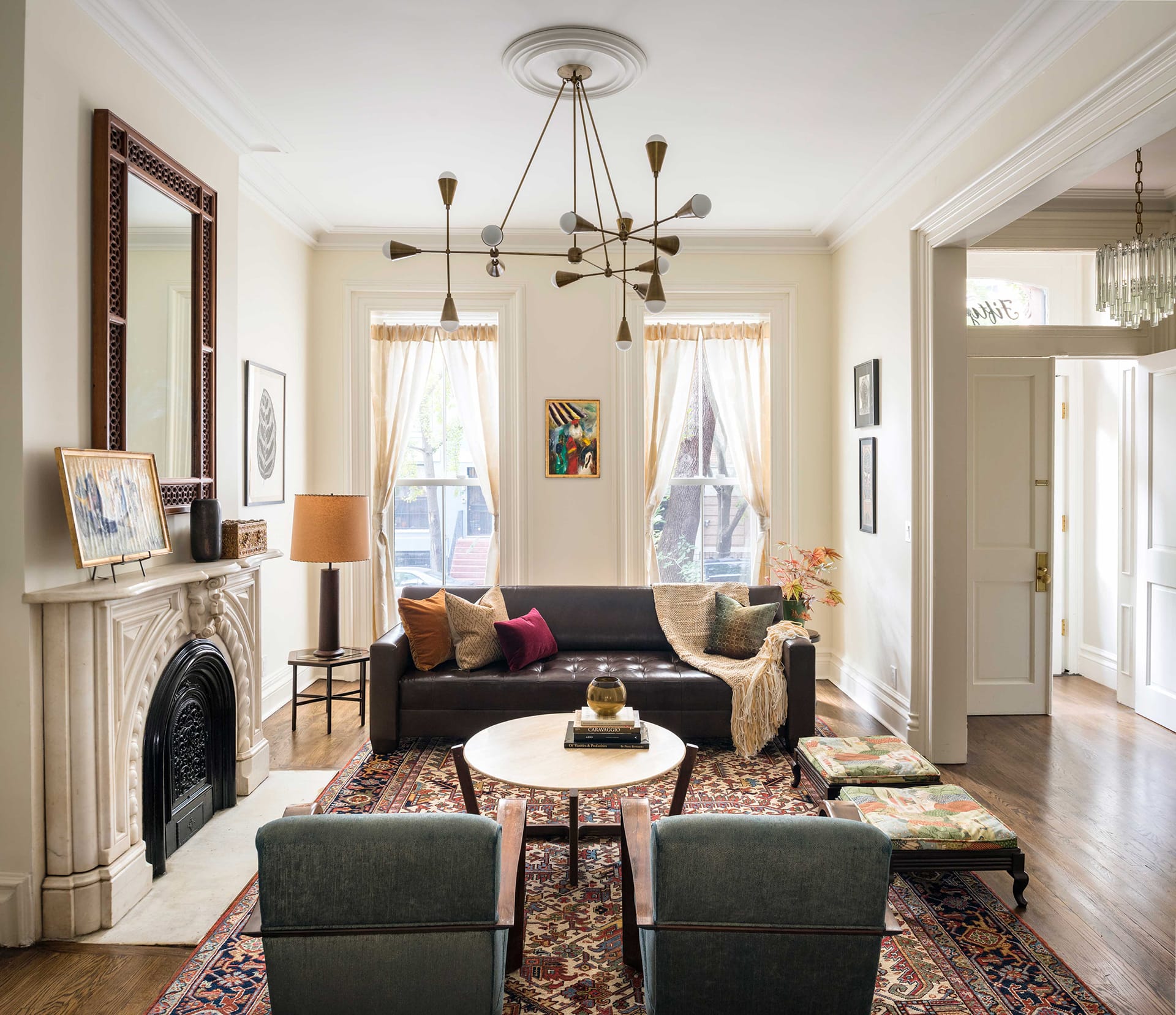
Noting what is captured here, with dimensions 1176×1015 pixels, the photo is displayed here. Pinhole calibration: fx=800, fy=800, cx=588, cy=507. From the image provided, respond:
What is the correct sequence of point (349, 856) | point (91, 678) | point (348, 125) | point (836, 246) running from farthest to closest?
1. point (836, 246)
2. point (348, 125)
3. point (91, 678)
4. point (349, 856)

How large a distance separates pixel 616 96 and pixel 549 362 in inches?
88.1

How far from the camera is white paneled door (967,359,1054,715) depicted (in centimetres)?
473

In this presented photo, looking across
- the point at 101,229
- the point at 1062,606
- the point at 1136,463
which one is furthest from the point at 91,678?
the point at 1062,606

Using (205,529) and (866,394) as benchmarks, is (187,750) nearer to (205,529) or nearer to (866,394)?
(205,529)

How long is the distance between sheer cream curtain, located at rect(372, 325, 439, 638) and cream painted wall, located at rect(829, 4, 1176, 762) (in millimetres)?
2892

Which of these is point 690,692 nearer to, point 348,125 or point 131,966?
point 131,966

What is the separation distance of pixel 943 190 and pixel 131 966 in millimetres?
4446

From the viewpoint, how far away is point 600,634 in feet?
15.8

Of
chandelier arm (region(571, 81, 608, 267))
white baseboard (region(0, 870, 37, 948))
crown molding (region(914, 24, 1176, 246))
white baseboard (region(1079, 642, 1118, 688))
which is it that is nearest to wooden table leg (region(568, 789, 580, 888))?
white baseboard (region(0, 870, 37, 948))

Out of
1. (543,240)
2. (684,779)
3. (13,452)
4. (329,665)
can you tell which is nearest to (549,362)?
(543,240)

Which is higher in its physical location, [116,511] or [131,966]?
[116,511]

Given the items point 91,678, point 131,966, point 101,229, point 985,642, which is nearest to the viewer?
point 131,966

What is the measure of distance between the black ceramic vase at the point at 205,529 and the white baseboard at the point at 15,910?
1.26m

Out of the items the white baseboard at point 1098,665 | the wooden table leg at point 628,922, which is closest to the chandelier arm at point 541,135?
the wooden table leg at point 628,922
